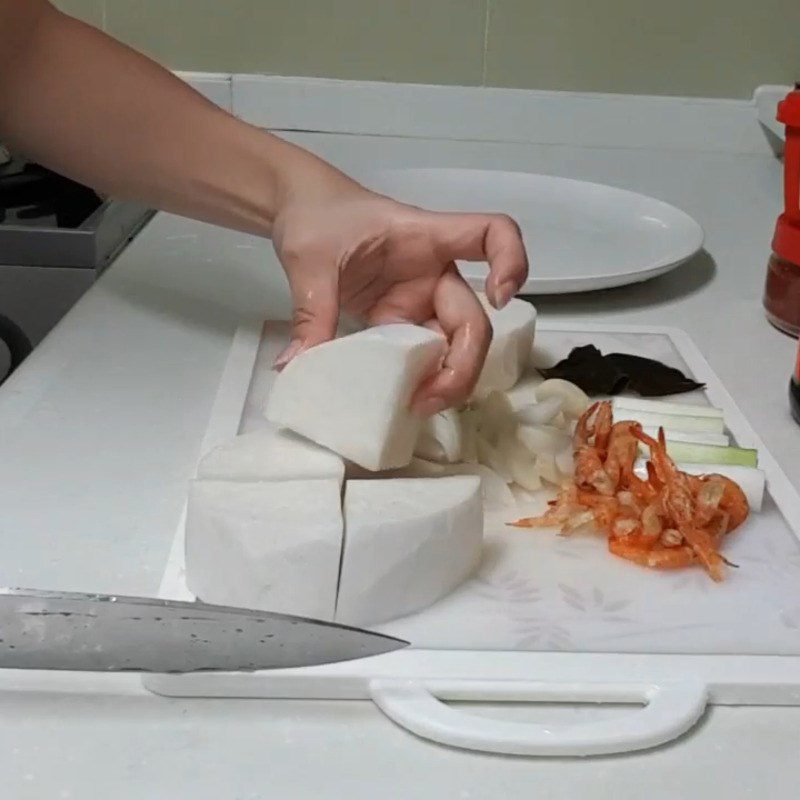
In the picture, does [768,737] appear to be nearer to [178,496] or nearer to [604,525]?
[604,525]

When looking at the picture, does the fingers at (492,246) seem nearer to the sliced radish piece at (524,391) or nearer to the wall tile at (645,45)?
the sliced radish piece at (524,391)

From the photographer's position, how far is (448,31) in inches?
63.7

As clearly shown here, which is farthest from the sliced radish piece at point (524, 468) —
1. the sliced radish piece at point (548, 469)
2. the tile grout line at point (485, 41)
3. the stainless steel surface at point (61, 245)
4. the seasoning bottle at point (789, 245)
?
the tile grout line at point (485, 41)

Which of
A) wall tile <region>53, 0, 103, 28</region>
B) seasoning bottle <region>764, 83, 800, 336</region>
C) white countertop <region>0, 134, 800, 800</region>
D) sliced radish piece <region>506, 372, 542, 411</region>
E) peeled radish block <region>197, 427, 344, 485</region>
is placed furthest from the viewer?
wall tile <region>53, 0, 103, 28</region>

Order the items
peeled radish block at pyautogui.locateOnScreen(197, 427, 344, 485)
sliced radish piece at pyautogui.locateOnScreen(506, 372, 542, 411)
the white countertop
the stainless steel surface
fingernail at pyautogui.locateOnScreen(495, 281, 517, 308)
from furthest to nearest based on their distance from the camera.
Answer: the stainless steel surface → sliced radish piece at pyautogui.locateOnScreen(506, 372, 542, 411) → fingernail at pyautogui.locateOnScreen(495, 281, 517, 308) → peeled radish block at pyautogui.locateOnScreen(197, 427, 344, 485) → the white countertop

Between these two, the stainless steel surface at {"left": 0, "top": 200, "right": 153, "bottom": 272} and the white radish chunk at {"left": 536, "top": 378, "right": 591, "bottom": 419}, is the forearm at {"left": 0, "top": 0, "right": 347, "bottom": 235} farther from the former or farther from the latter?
the white radish chunk at {"left": 536, "top": 378, "right": 591, "bottom": 419}

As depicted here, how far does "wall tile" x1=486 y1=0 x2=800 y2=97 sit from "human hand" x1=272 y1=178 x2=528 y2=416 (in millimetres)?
881

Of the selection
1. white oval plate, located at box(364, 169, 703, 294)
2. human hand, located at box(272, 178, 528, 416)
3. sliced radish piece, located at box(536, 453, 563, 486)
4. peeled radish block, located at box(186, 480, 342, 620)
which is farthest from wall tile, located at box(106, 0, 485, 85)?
peeled radish block, located at box(186, 480, 342, 620)

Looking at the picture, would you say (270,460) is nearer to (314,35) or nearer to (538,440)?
(538,440)

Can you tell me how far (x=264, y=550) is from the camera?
56 cm

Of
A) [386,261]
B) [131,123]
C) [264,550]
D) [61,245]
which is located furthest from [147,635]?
[61,245]

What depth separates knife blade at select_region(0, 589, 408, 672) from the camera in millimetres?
506

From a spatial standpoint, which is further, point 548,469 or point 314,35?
point 314,35

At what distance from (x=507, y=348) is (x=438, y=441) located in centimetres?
15
